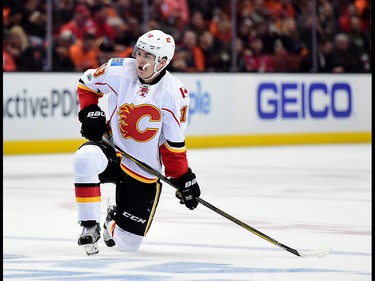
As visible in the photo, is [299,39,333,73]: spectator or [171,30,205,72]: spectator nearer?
[171,30,205,72]: spectator

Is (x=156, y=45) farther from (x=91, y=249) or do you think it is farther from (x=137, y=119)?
(x=91, y=249)

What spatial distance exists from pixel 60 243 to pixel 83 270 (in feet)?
3.29

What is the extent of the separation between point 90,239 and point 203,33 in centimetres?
922

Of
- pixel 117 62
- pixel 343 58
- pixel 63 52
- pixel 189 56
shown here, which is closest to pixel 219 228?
pixel 117 62

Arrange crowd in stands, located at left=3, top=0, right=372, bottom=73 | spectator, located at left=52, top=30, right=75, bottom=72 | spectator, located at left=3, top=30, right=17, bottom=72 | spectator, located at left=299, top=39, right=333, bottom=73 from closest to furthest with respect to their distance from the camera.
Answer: spectator, located at left=3, top=30, right=17, bottom=72 → crowd in stands, located at left=3, top=0, right=372, bottom=73 → spectator, located at left=52, top=30, right=75, bottom=72 → spectator, located at left=299, top=39, right=333, bottom=73

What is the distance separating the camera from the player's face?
18.7 feet

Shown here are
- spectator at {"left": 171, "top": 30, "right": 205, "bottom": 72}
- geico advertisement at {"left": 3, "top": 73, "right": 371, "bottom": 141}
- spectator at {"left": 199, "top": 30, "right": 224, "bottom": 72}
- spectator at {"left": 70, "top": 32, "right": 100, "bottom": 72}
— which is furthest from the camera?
spectator at {"left": 199, "top": 30, "right": 224, "bottom": 72}

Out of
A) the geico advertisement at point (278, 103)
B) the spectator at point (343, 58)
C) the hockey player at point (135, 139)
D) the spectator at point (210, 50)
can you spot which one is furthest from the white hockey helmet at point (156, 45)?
the spectator at point (343, 58)

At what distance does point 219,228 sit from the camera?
6.71 m

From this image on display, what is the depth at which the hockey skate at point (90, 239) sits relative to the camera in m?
5.44

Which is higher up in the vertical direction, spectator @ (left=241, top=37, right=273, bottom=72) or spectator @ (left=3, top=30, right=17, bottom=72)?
spectator @ (left=3, top=30, right=17, bottom=72)

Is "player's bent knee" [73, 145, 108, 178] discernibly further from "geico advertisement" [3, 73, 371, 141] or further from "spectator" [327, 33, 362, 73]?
"spectator" [327, 33, 362, 73]

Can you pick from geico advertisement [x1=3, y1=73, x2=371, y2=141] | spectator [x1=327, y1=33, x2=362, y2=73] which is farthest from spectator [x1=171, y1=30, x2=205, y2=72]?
spectator [x1=327, y1=33, x2=362, y2=73]

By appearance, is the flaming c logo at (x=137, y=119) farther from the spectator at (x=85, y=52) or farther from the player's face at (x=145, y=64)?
the spectator at (x=85, y=52)
